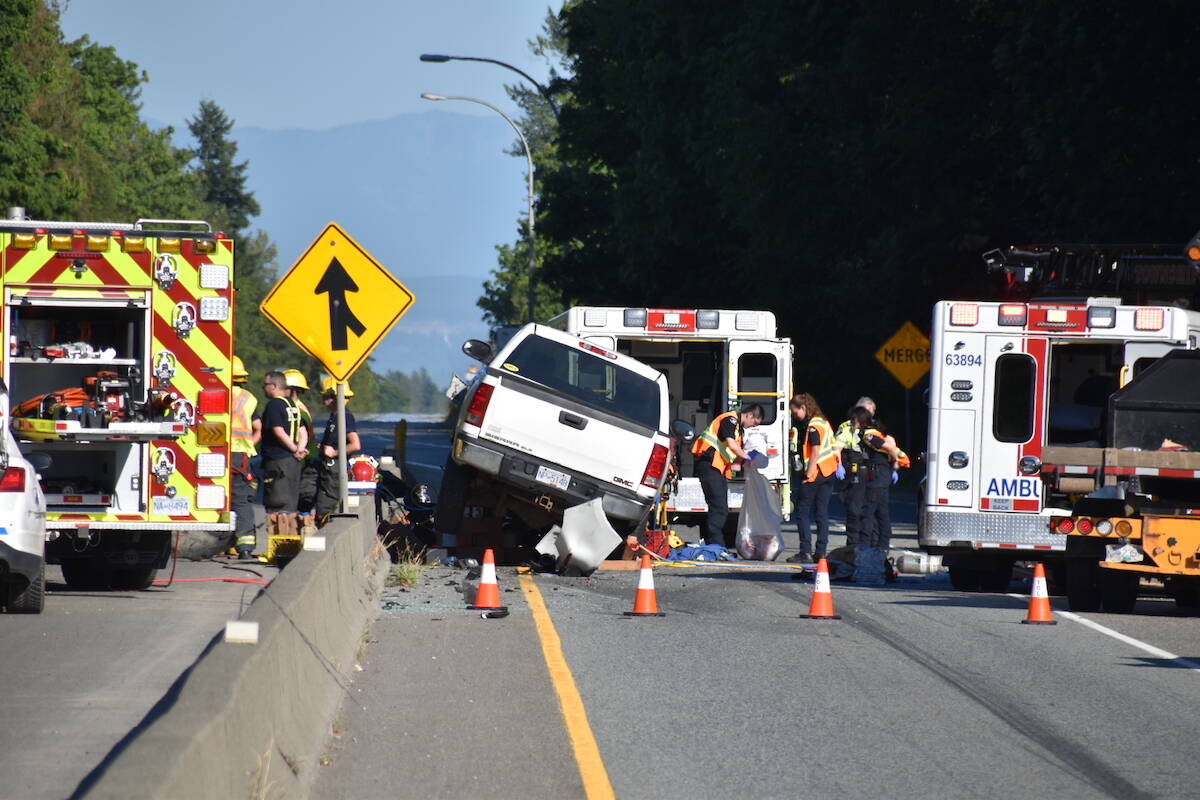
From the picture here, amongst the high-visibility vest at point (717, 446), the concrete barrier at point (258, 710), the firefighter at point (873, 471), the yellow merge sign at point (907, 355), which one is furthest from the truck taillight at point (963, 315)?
the yellow merge sign at point (907, 355)

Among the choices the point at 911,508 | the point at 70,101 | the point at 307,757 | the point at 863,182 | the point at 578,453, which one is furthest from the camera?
the point at 70,101

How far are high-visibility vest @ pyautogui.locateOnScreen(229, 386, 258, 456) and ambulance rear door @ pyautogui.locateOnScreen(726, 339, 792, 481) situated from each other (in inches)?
222

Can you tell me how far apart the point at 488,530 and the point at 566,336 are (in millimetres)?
1926

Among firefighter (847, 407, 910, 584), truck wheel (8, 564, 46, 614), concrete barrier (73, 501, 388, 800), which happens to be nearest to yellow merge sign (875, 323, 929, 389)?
firefighter (847, 407, 910, 584)

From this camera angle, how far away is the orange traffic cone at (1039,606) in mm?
13227

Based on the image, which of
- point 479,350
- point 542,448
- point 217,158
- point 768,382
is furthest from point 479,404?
point 217,158

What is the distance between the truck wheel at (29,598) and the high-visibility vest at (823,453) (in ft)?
27.1

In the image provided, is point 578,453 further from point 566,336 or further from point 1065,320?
point 1065,320

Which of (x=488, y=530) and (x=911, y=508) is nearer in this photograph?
(x=488, y=530)

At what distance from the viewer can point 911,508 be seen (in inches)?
1180

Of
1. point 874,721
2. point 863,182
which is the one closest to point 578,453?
point 874,721

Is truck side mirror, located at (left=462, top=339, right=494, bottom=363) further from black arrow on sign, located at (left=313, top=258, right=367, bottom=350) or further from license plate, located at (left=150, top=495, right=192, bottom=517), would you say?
license plate, located at (left=150, top=495, right=192, bottom=517)

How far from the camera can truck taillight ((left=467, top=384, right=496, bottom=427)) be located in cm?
1570

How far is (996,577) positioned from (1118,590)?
2.26 m
